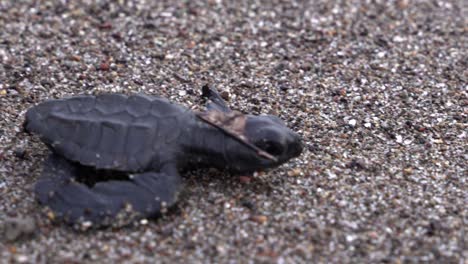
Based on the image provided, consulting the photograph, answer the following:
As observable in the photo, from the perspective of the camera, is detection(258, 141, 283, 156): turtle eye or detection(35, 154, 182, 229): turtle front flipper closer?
detection(35, 154, 182, 229): turtle front flipper

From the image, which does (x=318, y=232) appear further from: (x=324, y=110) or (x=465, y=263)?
(x=324, y=110)

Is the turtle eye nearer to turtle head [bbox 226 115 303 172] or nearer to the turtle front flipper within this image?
turtle head [bbox 226 115 303 172]

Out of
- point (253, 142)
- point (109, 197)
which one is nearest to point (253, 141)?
point (253, 142)

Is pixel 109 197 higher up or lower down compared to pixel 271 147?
lower down

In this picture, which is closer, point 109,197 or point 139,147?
point 109,197

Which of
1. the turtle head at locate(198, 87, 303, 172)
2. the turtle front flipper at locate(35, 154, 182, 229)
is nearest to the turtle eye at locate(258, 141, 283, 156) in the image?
the turtle head at locate(198, 87, 303, 172)

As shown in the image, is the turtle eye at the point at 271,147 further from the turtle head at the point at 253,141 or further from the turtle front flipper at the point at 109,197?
the turtle front flipper at the point at 109,197

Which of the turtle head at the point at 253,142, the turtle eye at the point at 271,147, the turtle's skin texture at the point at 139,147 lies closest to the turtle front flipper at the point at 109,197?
the turtle's skin texture at the point at 139,147

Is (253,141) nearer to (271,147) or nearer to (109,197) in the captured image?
(271,147)
